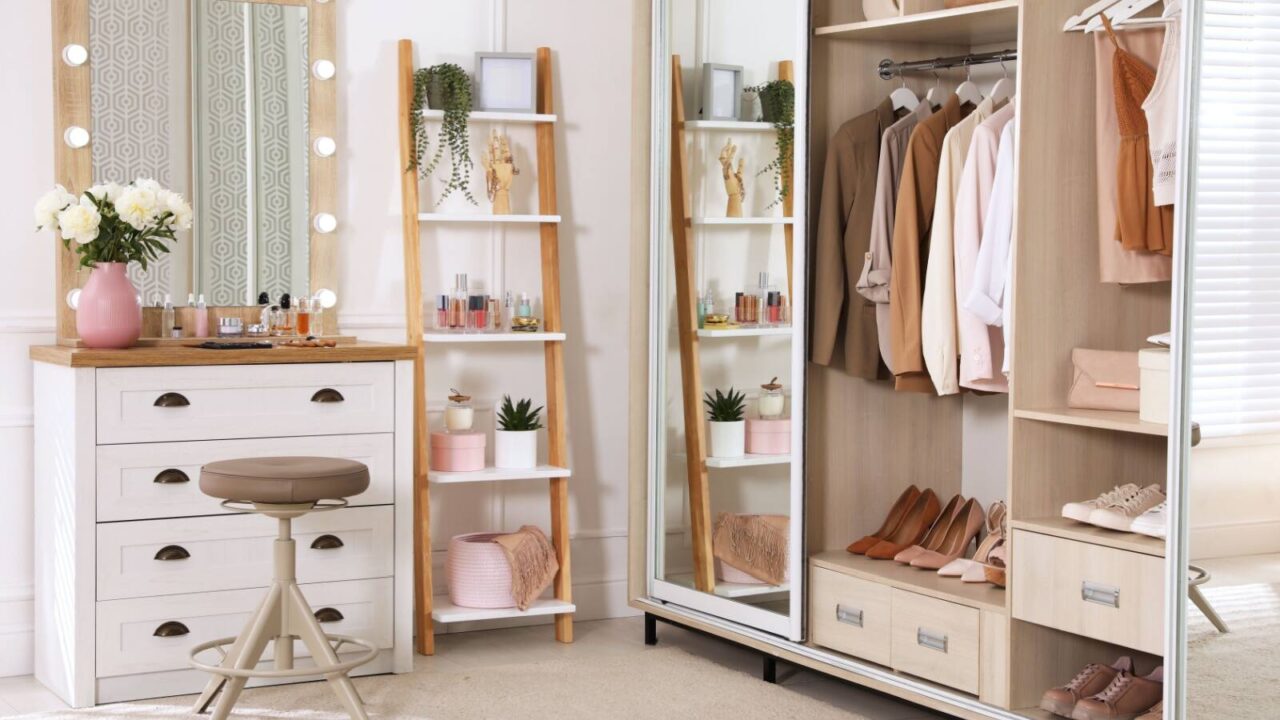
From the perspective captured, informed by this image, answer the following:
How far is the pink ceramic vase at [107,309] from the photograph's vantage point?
3.54 m

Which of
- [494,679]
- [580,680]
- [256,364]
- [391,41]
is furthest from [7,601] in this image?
[391,41]

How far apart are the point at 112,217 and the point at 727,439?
1787 mm

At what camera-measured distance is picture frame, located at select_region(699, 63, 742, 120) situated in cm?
387

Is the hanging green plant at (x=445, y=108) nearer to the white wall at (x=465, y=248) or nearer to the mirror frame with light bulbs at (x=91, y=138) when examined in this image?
the white wall at (x=465, y=248)

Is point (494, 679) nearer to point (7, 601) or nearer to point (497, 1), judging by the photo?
point (7, 601)

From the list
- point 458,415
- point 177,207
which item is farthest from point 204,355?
point 458,415

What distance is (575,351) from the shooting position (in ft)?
15.0

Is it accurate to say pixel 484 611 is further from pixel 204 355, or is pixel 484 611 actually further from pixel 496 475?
pixel 204 355

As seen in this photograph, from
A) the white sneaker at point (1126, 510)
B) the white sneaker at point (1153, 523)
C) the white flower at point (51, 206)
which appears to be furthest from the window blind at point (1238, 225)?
the white flower at point (51, 206)

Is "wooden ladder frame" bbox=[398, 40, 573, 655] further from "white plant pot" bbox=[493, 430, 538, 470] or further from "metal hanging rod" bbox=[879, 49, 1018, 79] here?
"metal hanging rod" bbox=[879, 49, 1018, 79]

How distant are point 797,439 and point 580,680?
93cm

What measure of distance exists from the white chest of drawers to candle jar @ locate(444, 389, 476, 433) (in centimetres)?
39

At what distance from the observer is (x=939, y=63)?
3.74 m

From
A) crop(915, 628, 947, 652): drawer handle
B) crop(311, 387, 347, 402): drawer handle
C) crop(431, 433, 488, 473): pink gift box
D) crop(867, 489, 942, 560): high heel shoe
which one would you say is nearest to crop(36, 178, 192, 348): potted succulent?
crop(311, 387, 347, 402): drawer handle
